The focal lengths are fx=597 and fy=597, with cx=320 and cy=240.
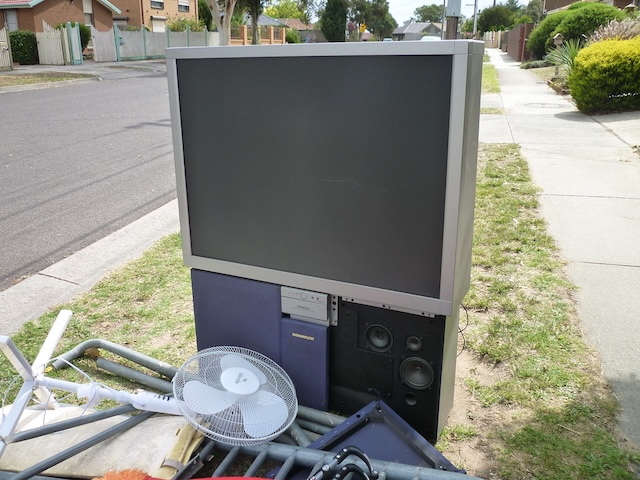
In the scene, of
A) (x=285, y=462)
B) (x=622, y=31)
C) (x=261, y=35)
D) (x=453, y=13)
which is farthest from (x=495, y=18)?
(x=285, y=462)

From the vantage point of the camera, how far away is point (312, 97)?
7.94 ft

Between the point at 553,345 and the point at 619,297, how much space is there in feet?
3.28

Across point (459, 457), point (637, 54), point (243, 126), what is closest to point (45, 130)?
point (243, 126)

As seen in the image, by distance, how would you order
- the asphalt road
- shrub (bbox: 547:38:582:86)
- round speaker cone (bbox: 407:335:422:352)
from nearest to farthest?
round speaker cone (bbox: 407:335:422:352) → the asphalt road → shrub (bbox: 547:38:582:86)

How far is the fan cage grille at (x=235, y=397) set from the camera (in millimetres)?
2414

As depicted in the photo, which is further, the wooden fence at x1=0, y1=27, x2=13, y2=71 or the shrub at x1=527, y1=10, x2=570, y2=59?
the shrub at x1=527, y1=10, x2=570, y2=59

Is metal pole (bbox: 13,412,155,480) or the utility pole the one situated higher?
the utility pole

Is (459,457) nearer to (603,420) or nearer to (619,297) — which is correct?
(603,420)

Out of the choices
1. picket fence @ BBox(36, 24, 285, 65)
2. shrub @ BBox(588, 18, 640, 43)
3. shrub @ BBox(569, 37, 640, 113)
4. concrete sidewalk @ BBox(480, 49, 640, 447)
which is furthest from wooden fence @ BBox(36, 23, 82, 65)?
shrub @ BBox(569, 37, 640, 113)

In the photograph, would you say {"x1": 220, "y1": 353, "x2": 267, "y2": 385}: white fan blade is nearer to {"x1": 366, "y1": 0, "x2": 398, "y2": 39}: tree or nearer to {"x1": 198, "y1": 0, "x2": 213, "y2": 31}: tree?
{"x1": 198, "y1": 0, "x2": 213, "y2": 31}: tree

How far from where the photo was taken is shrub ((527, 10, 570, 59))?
87.2 ft

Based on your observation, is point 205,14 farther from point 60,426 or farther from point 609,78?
point 60,426

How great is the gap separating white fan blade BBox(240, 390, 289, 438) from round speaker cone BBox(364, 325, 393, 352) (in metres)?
0.47

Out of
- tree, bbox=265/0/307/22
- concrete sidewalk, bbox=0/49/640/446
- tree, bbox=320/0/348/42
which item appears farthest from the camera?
tree, bbox=265/0/307/22
